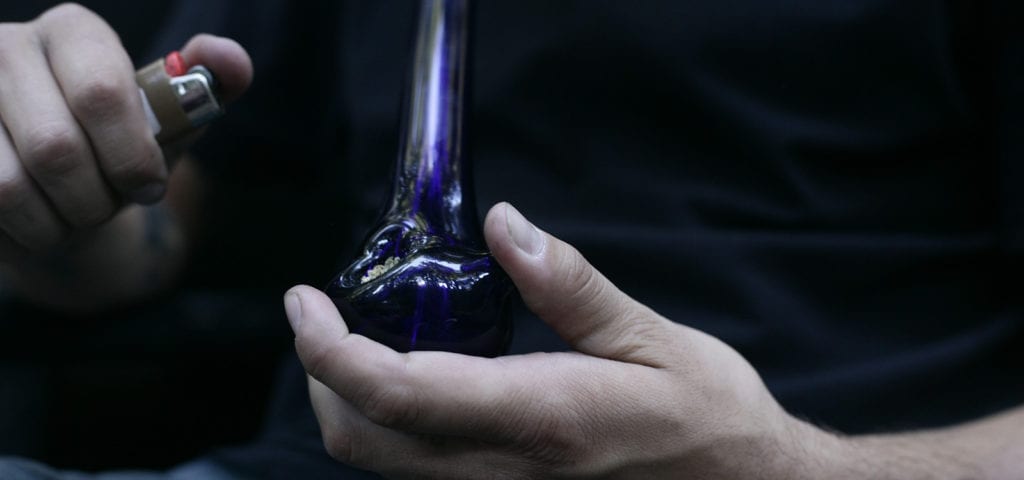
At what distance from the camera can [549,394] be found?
302 millimetres

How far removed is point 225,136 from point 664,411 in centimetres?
45

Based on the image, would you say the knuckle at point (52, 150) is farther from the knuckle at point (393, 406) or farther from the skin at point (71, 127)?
the knuckle at point (393, 406)

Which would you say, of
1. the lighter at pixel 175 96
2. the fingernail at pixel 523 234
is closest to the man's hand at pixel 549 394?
the fingernail at pixel 523 234

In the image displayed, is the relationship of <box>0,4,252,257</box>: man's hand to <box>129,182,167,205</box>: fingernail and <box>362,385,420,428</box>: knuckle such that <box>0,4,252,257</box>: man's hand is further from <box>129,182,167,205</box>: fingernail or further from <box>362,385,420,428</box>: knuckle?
<box>362,385,420,428</box>: knuckle

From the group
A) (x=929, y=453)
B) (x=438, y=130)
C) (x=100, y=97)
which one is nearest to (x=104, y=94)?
(x=100, y=97)

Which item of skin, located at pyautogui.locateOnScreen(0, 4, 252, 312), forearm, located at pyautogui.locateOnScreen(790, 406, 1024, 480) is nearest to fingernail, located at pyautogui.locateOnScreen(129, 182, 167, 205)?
skin, located at pyautogui.locateOnScreen(0, 4, 252, 312)

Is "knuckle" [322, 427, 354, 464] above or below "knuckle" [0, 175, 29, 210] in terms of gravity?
below

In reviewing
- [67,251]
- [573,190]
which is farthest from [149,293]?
[573,190]

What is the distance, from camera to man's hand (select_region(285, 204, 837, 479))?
278mm

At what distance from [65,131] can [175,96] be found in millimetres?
45

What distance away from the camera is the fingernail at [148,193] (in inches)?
15.6

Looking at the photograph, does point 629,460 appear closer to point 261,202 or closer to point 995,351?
point 995,351

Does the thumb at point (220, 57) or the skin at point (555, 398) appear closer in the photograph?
the skin at point (555, 398)

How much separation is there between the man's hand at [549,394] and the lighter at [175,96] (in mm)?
123
